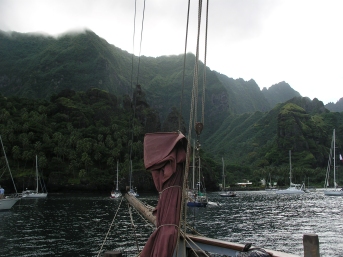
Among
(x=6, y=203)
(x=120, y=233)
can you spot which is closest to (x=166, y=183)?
(x=120, y=233)

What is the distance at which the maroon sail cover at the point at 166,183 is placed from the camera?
5.84 metres

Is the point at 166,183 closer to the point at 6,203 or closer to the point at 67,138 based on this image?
the point at 6,203

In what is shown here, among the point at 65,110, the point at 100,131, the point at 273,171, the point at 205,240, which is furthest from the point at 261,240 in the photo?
the point at 273,171

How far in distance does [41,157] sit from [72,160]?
10453 mm

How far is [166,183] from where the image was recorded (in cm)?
628

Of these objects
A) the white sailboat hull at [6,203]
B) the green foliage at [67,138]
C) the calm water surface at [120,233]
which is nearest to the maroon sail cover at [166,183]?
the calm water surface at [120,233]

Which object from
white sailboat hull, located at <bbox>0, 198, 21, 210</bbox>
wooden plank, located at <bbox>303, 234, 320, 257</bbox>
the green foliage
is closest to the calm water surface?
white sailboat hull, located at <bbox>0, 198, 21, 210</bbox>

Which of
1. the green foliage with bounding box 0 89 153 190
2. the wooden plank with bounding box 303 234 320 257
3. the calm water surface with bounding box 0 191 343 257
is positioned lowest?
the calm water surface with bounding box 0 191 343 257

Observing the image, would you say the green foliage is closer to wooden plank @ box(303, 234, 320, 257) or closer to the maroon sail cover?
the maroon sail cover

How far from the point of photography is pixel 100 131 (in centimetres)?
14425

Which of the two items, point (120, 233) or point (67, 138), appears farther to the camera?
point (67, 138)

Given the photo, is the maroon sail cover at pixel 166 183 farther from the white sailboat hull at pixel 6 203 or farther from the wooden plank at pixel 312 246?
the white sailboat hull at pixel 6 203

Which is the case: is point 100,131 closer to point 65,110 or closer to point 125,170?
point 65,110

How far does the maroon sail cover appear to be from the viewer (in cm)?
584
